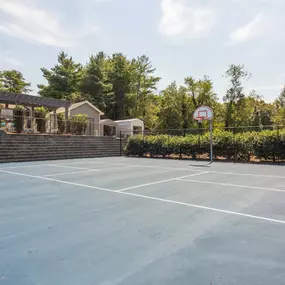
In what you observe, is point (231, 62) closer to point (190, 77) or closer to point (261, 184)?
point (190, 77)

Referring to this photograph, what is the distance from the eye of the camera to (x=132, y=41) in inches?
565

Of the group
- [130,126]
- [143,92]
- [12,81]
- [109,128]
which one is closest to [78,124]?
[130,126]

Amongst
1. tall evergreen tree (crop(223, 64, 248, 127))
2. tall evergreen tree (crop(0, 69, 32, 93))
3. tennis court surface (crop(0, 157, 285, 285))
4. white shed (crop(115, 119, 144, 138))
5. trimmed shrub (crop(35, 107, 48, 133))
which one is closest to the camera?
tennis court surface (crop(0, 157, 285, 285))

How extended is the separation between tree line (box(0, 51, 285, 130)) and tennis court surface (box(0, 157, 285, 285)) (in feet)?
79.3

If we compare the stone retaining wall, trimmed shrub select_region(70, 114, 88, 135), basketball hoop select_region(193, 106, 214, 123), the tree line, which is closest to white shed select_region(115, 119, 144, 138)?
the stone retaining wall

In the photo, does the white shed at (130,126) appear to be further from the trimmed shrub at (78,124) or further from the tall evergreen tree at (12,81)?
the tall evergreen tree at (12,81)

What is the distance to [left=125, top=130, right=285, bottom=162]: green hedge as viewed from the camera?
11.6 metres

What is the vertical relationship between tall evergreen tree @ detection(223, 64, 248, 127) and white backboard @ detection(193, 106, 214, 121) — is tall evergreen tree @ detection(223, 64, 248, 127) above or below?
above

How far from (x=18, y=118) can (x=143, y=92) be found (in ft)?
71.1

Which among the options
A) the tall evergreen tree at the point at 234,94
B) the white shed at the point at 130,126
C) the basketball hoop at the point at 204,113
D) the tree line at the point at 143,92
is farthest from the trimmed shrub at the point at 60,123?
the tall evergreen tree at the point at 234,94

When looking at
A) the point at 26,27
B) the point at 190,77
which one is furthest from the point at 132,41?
the point at 190,77

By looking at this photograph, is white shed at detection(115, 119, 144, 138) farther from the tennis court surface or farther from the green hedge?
the tennis court surface

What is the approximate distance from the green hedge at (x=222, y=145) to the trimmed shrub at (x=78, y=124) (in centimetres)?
360

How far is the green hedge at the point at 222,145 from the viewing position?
11648 millimetres
